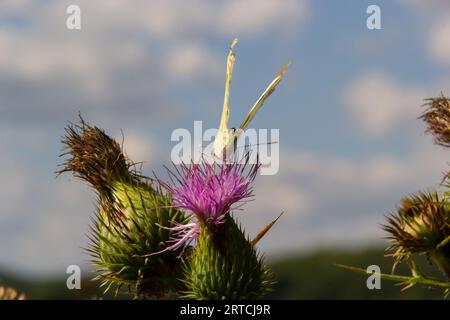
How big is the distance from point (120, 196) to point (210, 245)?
4.88ft

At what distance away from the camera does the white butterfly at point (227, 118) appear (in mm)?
6719

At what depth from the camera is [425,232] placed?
316 inches

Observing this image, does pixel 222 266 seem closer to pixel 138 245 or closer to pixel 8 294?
pixel 138 245

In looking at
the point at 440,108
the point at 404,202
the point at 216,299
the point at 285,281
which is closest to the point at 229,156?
the point at 216,299

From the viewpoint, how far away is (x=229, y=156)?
23.8 ft

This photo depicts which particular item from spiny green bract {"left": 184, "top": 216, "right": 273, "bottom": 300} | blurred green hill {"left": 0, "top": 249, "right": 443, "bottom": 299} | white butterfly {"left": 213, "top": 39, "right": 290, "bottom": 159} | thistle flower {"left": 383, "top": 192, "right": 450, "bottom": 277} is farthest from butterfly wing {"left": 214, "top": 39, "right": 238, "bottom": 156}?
blurred green hill {"left": 0, "top": 249, "right": 443, "bottom": 299}

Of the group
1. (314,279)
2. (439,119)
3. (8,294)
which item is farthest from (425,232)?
(314,279)

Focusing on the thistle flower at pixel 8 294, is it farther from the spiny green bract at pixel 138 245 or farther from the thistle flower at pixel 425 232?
the thistle flower at pixel 425 232

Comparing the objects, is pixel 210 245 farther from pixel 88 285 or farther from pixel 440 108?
pixel 440 108

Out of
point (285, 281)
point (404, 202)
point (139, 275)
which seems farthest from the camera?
point (285, 281)

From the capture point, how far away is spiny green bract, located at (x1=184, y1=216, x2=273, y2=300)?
7.25m

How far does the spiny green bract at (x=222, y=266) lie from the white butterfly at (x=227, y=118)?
73 centimetres

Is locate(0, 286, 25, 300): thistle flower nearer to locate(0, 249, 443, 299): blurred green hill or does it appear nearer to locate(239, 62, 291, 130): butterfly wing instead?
locate(239, 62, 291, 130): butterfly wing

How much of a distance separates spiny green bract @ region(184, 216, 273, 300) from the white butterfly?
728 mm
